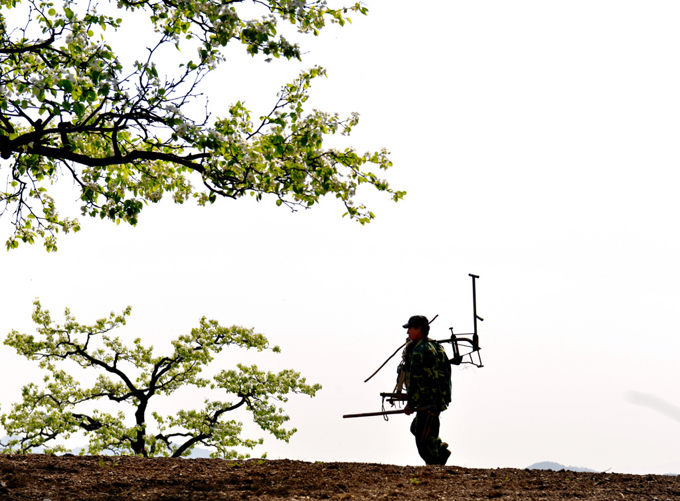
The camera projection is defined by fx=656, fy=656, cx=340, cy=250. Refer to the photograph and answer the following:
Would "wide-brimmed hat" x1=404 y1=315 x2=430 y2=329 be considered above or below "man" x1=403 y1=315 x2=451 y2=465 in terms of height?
above

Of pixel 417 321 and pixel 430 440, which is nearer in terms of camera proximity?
pixel 430 440

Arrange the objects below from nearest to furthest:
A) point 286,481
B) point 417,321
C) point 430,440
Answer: point 286,481 < point 430,440 < point 417,321

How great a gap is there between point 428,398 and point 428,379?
34 cm

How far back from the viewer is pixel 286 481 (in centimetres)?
1005

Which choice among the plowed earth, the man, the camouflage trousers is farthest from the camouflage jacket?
the plowed earth

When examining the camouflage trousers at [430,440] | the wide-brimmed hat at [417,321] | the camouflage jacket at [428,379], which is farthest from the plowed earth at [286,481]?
the wide-brimmed hat at [417,321]

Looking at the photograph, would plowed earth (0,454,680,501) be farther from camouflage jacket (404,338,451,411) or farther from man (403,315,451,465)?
camouflage jacket (404,338,451,411)

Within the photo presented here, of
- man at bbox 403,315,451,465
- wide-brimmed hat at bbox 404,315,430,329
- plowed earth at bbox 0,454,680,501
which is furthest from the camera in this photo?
wide-brimmed hat at bbox 404,315,430,329

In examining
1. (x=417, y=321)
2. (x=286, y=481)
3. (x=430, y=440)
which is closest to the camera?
(x=286, y=481)

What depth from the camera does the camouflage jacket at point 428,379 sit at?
39.3 feet

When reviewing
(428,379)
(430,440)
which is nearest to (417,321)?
(428,379)

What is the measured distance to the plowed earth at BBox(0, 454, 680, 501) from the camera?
361 inches

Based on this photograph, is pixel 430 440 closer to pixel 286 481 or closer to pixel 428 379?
pixel 428 379

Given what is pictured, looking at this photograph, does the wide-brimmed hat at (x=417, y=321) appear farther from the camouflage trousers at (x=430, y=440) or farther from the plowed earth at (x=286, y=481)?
the plowed earth at (x=286, y=481)
